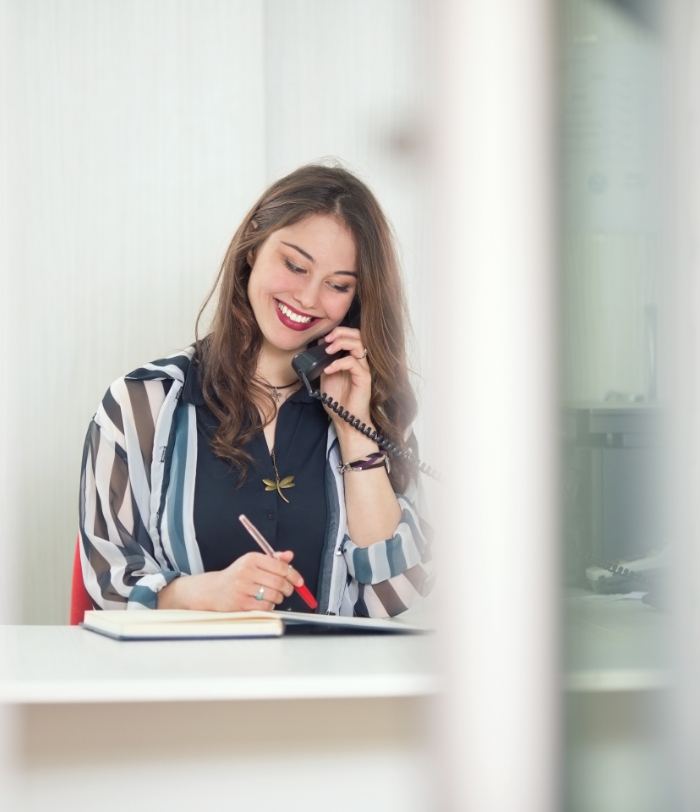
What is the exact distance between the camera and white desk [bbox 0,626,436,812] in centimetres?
88

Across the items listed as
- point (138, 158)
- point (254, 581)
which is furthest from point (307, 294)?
point (138, 158)

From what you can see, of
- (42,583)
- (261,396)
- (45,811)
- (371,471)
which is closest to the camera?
(45,811)

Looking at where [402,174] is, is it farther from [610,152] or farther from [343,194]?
[343,194]

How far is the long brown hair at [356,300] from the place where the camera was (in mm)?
1802

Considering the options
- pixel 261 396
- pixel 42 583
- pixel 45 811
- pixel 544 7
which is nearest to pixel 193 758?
pixel 45 811

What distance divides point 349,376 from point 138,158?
108cm

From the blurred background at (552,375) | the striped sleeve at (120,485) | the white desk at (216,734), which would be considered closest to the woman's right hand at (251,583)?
the striped sleeve at (120,485)

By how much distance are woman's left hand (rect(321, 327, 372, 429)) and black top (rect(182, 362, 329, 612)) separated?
0.10 m

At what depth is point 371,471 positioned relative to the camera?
1731 millimetres

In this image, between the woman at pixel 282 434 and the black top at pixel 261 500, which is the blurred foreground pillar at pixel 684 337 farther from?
the black top at pixel 261 500

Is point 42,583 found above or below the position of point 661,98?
below

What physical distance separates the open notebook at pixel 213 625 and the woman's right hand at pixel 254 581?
134mm

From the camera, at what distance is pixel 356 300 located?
189cm

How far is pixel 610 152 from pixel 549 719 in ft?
0.56
